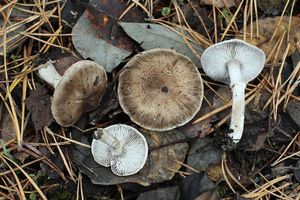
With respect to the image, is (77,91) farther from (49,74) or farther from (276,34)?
(276,34)

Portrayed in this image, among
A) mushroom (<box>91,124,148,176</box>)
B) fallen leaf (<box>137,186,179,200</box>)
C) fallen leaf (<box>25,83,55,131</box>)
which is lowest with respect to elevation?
fallen leaf (<box>137,186,179,200</box>)

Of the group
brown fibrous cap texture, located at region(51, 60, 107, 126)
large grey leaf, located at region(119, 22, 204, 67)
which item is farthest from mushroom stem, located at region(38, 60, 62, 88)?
large grey leaf, located at region(119, 22, 204, 67)

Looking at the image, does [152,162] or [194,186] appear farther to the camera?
[152,162]

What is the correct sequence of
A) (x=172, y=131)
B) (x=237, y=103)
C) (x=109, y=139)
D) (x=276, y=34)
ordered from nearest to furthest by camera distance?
(x=109, y=139), (x=237, y=103), (x=172, y=131), (x=276, y=34)

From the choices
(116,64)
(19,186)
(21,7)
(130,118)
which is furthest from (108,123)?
(21,7)

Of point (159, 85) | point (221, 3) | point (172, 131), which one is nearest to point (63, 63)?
point (159, 85)

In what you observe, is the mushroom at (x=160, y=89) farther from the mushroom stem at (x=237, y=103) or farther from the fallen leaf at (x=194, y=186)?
the fallen leaf at (x=194, y=186)

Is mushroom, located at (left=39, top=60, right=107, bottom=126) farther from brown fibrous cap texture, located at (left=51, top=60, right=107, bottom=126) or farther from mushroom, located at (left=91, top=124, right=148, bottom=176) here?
mushroom, located at (left=91, top=124, right=148, bottom=176)
